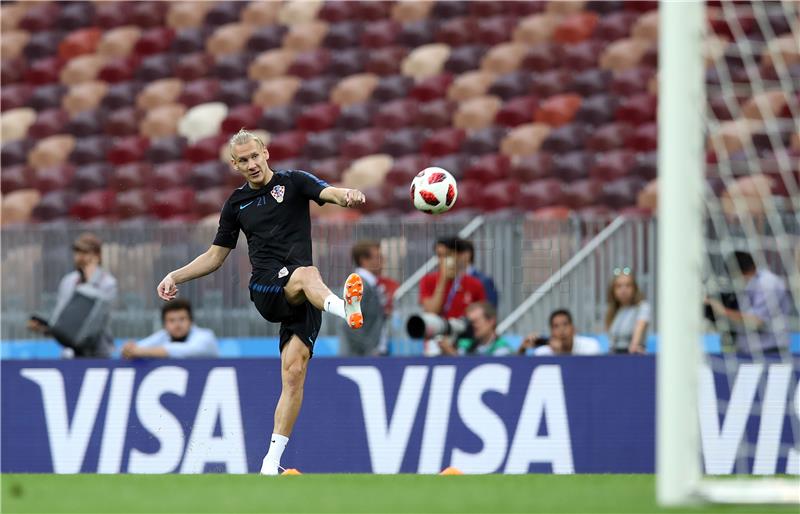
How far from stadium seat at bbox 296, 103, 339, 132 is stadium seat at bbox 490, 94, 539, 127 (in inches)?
76.6

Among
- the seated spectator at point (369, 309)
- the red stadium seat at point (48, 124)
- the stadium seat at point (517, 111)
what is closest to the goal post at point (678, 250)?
the seated spectator at point (369, 309)

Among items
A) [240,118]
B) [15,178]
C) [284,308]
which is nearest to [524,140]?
[240,118]

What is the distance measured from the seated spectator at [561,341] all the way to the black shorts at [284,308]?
265cm

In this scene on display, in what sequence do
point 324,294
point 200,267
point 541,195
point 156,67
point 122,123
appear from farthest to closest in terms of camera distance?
point 156,67, point 122,123, point 541,195, point 200,267, point 324,294

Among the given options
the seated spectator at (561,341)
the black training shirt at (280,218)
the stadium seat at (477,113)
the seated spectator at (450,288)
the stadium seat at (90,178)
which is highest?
the stadium seat at (477,113)

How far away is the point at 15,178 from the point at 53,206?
1.00 m

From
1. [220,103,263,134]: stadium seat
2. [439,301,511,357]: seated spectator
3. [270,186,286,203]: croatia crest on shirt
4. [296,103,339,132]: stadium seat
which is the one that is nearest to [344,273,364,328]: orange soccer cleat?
[270,186,286,203]: croatia crest on shirt

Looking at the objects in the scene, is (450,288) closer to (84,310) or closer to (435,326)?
(435,326)

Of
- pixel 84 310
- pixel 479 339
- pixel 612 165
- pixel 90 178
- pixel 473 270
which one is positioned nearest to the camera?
pixel 479 339

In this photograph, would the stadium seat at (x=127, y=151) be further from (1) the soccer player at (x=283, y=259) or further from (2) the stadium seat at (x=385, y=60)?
(1) the soccer player at (x=283, y=259)

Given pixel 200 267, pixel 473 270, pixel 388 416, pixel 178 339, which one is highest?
pixel 200 267

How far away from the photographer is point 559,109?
15.6 m

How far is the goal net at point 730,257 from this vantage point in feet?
15.7

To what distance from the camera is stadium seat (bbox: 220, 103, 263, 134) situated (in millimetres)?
16828
